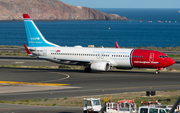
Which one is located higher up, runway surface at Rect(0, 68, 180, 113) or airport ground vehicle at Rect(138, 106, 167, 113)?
airport ground vehicle at Rect(138, 106, 167, 113)

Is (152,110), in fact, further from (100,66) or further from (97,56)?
(97,56)

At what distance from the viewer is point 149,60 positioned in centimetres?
5419

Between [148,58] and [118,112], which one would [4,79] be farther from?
[118,112]

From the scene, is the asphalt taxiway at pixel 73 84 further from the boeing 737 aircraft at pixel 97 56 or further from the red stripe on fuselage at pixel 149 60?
the boeing 737 aircraft at pixel 97 56

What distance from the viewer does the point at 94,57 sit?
191ft

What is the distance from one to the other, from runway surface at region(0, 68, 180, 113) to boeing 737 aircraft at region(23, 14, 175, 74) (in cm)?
274

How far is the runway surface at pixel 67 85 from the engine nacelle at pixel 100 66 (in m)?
2.10

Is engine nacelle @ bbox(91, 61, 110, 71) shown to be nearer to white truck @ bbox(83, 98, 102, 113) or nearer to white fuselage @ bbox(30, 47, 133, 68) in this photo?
white fuselage @ bbox(30, 47, 133, 68)

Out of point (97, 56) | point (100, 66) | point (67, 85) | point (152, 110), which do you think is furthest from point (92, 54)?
point (152, 110)

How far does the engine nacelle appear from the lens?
5557 cm

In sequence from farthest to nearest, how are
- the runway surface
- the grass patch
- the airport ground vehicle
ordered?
the grass patch, the runway surface, the airport ground vehicle

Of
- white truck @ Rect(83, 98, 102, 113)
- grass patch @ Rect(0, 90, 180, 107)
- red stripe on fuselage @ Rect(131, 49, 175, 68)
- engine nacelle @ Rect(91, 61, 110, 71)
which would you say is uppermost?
red stripe on fuselage @ Rect(131, 49, 175, 68)

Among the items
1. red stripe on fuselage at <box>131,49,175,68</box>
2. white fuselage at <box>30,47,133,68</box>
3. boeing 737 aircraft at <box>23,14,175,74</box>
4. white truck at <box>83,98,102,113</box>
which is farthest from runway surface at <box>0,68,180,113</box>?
white fuselage at <box>30,47,133,68</box>

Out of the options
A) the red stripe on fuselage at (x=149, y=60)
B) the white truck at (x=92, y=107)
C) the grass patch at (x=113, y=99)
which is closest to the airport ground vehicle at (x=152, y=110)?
the white truck at (x=92, y=107)
